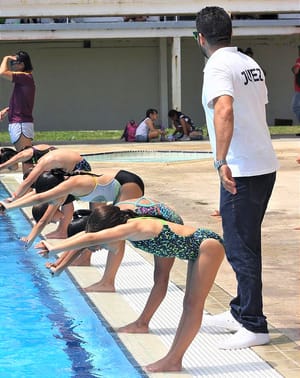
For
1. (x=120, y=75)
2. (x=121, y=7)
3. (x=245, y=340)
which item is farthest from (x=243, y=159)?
(x=120, y=75)

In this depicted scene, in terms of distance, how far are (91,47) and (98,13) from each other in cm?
782

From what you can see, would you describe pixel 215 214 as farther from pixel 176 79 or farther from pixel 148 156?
pixel 176 79

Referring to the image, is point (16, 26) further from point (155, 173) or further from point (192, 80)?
point (155, 173)

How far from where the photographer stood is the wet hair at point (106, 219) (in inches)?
162

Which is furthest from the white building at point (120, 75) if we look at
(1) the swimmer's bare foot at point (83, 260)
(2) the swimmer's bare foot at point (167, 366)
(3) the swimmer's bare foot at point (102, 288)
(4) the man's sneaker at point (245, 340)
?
(2) the swimmer's bare foot at point (167, 366)

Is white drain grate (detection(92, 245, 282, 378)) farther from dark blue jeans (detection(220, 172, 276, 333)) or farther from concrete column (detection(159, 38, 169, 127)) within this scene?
concrete column (detection(159, 38, 169, 127))

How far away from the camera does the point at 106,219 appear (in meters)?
4.13

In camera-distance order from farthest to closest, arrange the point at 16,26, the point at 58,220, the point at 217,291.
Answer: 1. the point at 16,26
2. the point at 58,220
3. the point at 217,291

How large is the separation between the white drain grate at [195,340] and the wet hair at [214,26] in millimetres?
1768

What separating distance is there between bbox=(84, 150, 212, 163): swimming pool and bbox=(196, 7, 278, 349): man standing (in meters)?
12.6

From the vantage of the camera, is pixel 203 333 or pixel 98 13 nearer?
pixel 203 333

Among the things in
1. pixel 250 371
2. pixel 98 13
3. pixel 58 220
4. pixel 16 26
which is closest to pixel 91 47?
pixel 16 26

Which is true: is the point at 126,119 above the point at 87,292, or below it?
below

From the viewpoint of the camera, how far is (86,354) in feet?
16.1
